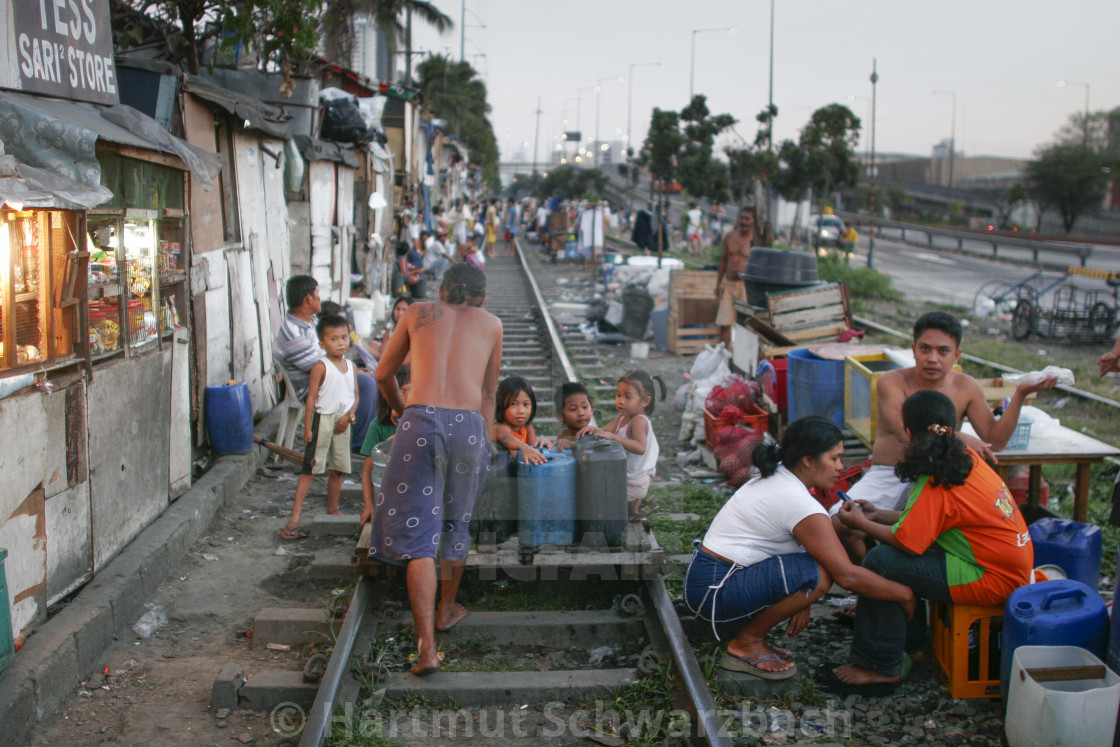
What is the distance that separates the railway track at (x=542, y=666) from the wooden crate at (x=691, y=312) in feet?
28.4

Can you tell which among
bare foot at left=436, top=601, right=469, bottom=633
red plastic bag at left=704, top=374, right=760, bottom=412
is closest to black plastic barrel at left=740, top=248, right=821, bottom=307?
red plastic bag at left=704, top=374, right=760, bottom=412

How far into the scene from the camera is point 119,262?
5.43 metres

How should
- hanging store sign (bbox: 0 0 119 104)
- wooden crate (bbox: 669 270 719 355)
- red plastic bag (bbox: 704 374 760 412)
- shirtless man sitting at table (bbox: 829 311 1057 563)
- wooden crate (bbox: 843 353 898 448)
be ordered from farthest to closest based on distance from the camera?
wooden crate (bbox: 669 270 719 355)
red plastic bag (bbox: 704 374 760 412)
wooden crate (bbox: 843 353 898 448)
shirtless man sitting at table (bbox: 829 311 1057 563)
hanging store sign (bbox: 0 0 119 104)

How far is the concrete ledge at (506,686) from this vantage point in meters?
3.99

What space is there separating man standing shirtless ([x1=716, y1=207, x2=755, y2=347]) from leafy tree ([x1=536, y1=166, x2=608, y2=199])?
61920mm

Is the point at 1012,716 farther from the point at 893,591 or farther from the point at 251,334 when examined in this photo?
the point at 251,334

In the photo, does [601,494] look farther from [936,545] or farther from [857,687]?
[936,545]

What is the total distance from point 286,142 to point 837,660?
26.9ft

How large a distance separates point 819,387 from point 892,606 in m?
3.33

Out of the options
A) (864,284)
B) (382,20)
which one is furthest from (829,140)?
(382,20)

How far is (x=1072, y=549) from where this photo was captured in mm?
4703

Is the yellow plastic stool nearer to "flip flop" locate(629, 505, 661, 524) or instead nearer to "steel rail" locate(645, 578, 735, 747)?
"steel rail" locate(645, 578, 735, 747)

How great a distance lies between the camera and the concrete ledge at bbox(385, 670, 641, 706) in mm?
3994

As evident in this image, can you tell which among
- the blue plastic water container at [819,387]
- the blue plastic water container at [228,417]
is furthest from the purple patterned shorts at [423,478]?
the blue plastic water container at [819,387]
